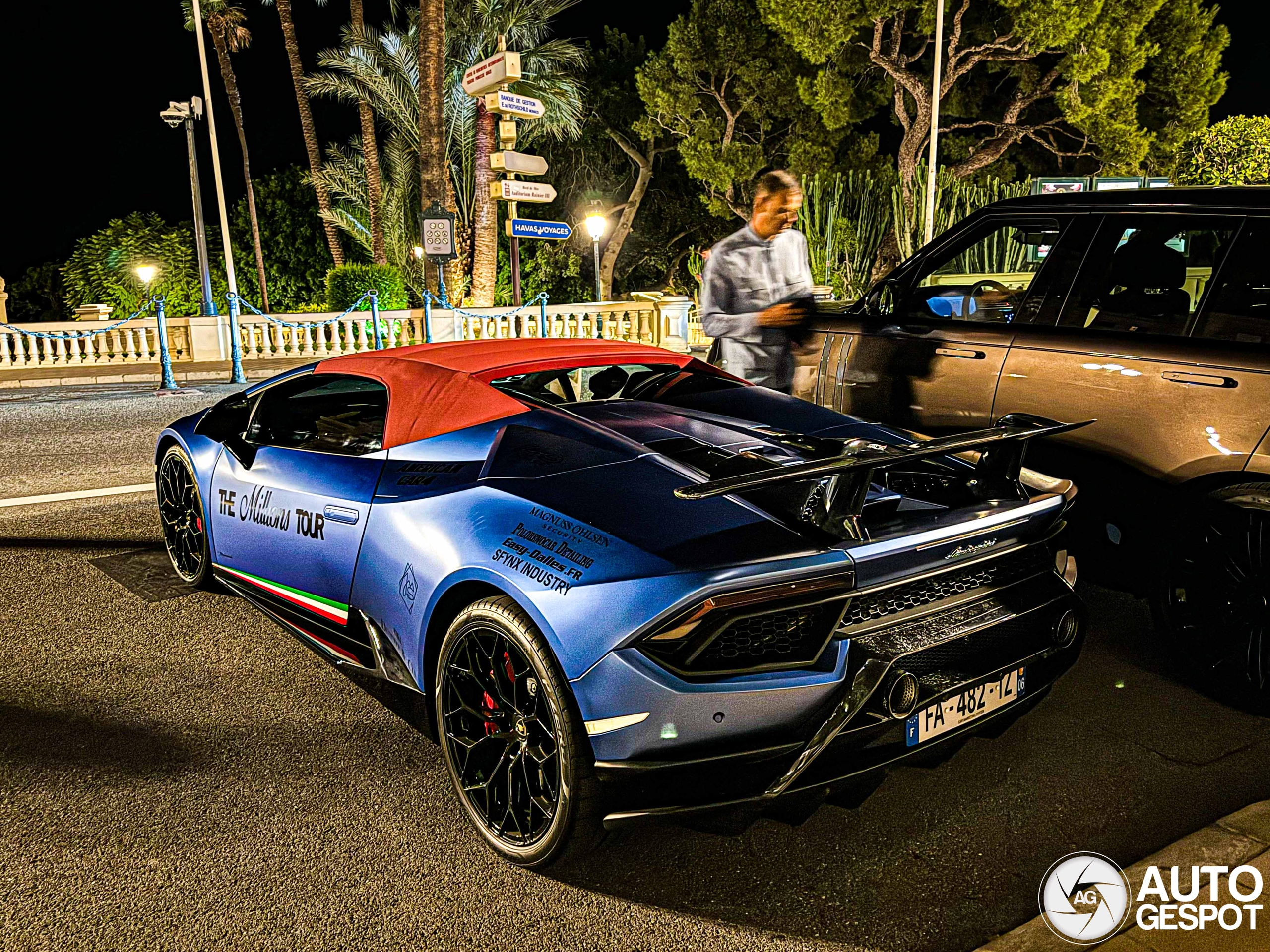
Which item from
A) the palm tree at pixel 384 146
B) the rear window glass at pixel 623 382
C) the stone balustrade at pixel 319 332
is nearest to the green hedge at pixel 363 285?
the palm tree at pixel 384 146

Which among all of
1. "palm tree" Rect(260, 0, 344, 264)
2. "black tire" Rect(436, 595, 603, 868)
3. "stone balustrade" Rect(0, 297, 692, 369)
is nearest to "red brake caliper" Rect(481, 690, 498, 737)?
"black tire" Rect(436, 595, 603, 868)

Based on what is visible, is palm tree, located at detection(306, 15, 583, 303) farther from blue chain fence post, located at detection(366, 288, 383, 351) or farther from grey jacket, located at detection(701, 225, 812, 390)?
grey jacket, located at detection(701, 225, 812, 390)

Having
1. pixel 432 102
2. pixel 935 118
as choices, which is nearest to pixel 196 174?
pixel 432 102

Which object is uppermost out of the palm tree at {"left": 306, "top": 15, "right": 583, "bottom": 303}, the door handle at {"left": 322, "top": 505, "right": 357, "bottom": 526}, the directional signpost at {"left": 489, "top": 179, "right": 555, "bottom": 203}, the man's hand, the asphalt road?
the palm tree at {"left": 306, "top": 15, "right": 583, "bottom": 303}

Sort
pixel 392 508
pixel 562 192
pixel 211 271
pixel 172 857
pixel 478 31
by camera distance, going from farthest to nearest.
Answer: pixel 211 271
pixel 562 192
pixel 478 31
pixel 392 508
pixel 172 857

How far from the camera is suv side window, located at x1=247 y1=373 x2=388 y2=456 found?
387cm

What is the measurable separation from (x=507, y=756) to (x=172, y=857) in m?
0.99

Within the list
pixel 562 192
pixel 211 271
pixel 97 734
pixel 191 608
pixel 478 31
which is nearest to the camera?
pixel 97 734

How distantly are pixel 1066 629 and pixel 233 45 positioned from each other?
166 feet

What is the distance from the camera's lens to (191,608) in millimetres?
4824

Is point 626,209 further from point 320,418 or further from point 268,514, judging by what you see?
point 268,514

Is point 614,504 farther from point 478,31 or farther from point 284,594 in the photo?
point 478,31

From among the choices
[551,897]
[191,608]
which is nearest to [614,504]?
[551,897]

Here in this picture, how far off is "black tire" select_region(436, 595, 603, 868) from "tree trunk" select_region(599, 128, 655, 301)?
123 feet
